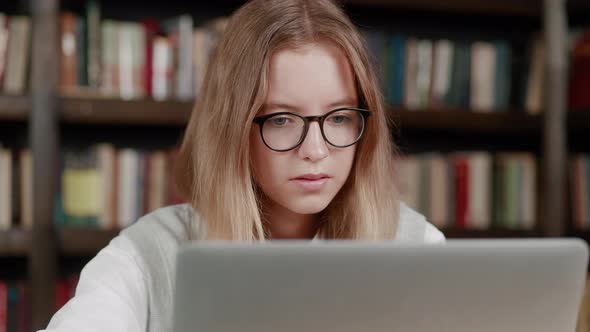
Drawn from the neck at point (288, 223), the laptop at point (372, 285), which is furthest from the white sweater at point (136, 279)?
the laptop at point (372, 285)

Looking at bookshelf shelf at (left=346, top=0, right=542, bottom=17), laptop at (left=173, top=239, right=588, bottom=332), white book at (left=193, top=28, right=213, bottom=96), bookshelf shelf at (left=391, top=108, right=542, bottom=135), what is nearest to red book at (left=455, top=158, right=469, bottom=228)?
bookshelf shelf at (left=391, top=108, right=542, bottom=135)

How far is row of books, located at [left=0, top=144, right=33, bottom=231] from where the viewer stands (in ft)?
6.33

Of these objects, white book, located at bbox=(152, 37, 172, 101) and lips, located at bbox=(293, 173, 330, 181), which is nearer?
lips, located at bbox=(293, 173, 330, 181)

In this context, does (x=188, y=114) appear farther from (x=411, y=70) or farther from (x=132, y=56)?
(x=411, y=70)

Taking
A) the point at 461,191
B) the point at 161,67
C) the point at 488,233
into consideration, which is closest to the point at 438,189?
the point at 461,191

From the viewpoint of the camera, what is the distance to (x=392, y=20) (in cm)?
258

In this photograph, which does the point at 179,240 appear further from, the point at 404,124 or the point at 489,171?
the point at 489,171

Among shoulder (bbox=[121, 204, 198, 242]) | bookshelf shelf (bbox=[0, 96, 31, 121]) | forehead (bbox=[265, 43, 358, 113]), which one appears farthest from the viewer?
bookshelf shelf (bbox=[0, 96, 31, 121])

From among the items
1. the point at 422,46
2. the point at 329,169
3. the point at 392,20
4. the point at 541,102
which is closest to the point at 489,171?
the point at 541,102

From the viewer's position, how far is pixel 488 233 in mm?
2348

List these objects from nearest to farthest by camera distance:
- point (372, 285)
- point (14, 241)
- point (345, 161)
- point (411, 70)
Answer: point (372, 285) < point (345, 161) < point (14, 241) < point (411, 70)

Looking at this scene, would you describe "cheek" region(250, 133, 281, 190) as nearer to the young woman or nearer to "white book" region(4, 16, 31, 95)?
the young woman

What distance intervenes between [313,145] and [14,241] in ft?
4.22

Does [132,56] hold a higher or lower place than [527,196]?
higher
